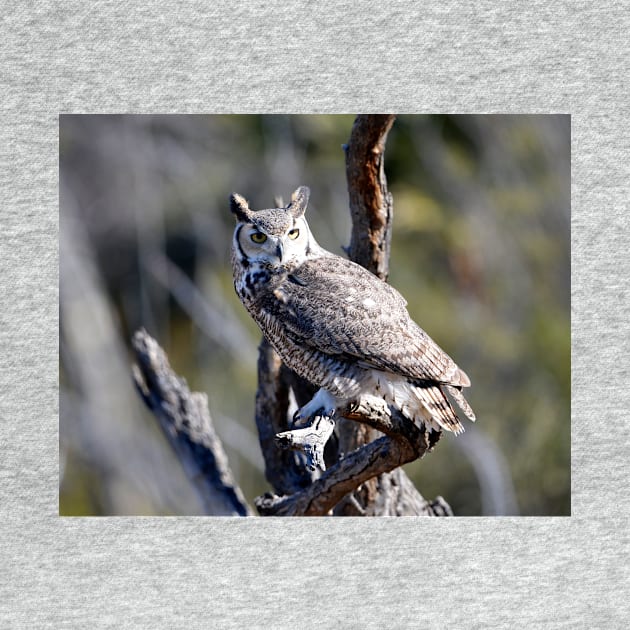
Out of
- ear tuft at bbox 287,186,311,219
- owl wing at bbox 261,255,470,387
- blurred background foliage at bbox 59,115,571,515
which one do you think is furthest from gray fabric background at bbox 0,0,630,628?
blurred background foliage at bbox 59,115,571,515

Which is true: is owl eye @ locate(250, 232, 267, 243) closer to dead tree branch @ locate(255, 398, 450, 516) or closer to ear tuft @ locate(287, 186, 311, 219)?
ear tuft @ locate(287, 186, 311, 219)

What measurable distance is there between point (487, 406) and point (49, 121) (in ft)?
13.2

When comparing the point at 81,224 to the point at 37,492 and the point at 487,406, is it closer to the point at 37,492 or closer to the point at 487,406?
the point at 487,406

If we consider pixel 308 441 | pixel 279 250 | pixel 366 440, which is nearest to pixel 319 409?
pixel 308 441

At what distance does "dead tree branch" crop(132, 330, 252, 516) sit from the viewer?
11.7ft

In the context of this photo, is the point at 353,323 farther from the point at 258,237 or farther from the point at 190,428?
the point at 190,428

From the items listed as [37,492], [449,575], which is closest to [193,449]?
[37,492]

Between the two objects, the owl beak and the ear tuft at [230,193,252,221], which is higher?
the ear tuft at [230,193,252,221]

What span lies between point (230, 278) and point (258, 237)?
13.3ft

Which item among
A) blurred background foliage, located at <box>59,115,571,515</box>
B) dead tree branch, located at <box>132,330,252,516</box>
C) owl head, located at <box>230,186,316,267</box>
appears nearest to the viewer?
owl head, located at <box>230,186,316,267</box>

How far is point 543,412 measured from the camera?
5.80 m

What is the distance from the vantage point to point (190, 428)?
3.61 meters

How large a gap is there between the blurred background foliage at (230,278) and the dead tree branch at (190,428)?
175cm

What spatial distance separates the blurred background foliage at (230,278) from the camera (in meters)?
5.59
